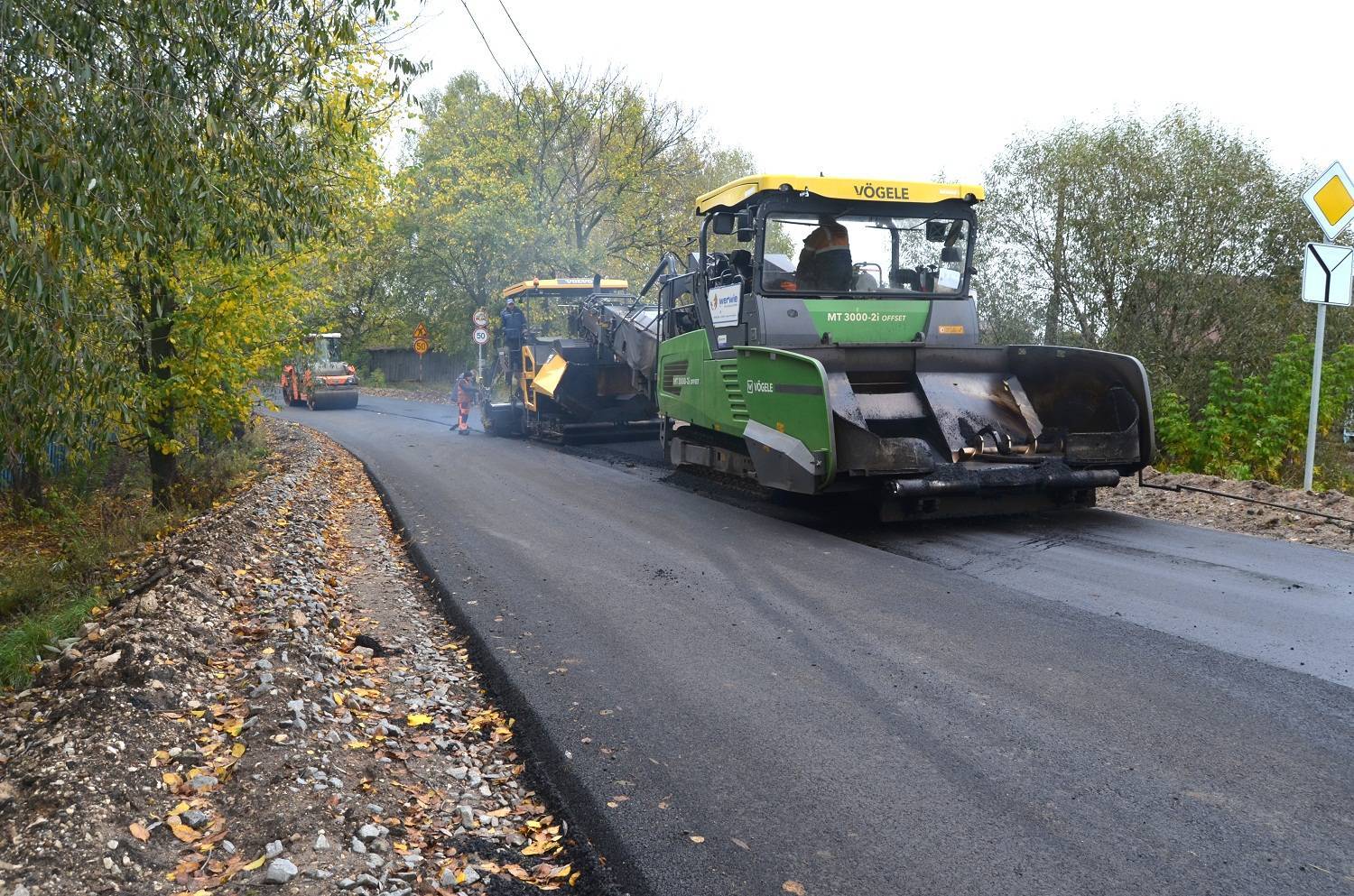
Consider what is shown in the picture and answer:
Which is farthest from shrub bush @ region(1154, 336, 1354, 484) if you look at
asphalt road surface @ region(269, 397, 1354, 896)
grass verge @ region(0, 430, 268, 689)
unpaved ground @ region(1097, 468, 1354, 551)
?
grass verge @ region(0, 430, 268, 689)

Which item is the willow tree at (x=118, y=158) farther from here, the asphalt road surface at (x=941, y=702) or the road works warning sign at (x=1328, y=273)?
the road works warning sign at (x=1328, y=273)

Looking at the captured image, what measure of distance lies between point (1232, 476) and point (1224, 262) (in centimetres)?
604

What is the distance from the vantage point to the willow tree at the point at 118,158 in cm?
455

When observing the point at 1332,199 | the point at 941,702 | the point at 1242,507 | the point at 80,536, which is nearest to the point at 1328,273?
the point at 1332,199

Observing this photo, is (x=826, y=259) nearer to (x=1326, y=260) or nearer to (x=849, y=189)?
(x=849, y=189)

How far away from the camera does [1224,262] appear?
1523 centimetres

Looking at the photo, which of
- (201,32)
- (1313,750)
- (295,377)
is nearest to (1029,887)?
(1313,750)

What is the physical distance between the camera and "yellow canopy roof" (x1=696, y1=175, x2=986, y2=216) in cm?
890

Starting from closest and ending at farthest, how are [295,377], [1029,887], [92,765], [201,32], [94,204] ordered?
[1029,887] < [92,765] < [94,204] < [201,32] < [295,377]

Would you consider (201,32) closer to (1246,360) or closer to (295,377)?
(1246,360)

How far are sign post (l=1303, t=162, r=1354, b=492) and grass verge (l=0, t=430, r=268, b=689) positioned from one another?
33.2ft

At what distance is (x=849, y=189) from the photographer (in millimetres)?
9078

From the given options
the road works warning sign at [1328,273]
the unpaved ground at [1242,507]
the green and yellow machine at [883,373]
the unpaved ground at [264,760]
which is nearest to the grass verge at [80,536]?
the unpaved ground at [264,760]

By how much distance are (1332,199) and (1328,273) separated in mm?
755
